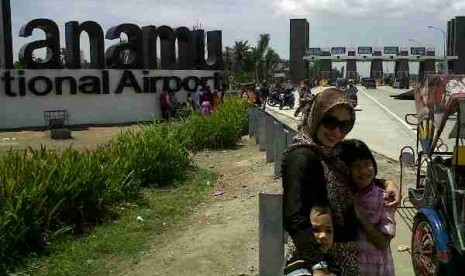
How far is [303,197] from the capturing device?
2275 mm

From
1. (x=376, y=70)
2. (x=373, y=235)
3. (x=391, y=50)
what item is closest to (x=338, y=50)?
(x=391, y=50)

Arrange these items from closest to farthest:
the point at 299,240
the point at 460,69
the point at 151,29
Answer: the point at 299,240
the point at 151,29
the point at 460,69

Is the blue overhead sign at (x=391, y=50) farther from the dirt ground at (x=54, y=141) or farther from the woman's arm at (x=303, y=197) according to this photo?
the woman's arm at (x=303, y=197)

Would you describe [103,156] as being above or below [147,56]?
below

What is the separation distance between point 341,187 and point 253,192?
6.48 metres

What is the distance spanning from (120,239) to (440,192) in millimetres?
3503

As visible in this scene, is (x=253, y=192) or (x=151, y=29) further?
(x=151, y=29)

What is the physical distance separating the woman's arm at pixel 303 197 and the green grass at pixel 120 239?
3566mm

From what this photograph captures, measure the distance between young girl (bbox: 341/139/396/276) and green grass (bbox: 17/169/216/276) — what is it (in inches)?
129

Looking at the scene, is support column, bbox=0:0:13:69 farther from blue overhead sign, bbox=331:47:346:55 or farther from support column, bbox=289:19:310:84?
blue overhead sign, bbox=331:47:346:55

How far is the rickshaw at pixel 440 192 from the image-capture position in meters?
4.09

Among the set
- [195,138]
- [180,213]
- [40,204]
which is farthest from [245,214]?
[195,138]

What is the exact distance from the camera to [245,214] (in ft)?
24.6

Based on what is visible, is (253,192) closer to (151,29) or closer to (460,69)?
(151,29)
